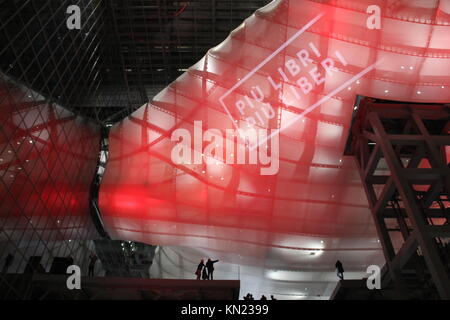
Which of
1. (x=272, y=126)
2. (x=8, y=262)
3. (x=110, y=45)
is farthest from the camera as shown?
(x=110, y=45)

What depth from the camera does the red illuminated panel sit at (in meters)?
16.8

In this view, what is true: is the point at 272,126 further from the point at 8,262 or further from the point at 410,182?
the point at 8,262

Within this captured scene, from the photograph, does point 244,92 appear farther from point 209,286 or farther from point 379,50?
point 209,286

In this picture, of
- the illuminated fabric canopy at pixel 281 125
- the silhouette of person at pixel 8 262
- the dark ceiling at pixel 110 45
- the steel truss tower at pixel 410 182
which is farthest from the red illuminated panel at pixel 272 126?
the silhouette of person at pixel 8 262

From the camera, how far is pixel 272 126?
66.0 ft

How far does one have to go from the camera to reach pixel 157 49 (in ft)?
109

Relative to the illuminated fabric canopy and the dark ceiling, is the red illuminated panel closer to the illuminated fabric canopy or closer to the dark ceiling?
the illuminated fabric canopy

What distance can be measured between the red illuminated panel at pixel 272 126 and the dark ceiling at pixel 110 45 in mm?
5813

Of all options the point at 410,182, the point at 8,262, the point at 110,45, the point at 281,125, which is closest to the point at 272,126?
Answer: the point at 281,125

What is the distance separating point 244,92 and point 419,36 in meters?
Answer: 8.69

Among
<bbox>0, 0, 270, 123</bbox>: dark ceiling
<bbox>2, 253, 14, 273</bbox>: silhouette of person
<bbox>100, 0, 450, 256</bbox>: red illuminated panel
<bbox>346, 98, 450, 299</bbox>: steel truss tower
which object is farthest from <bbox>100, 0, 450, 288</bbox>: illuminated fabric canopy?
<bbox>2, 253, 14, 273</bbox>: silhouette of person

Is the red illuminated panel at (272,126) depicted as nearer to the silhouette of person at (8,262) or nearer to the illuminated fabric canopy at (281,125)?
the illuminated fabric canopy at (281,125)

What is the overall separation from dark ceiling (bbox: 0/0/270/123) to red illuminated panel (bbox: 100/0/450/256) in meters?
5.81

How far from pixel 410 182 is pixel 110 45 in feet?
88.8
